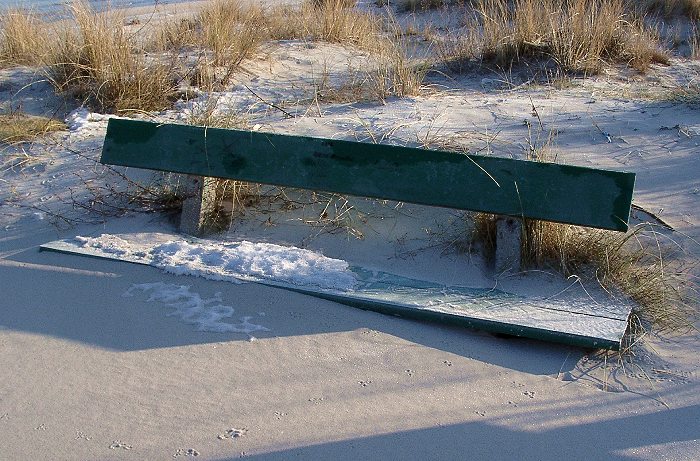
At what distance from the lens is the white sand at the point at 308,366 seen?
3.25m

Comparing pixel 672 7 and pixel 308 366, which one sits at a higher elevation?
pixel 308 366

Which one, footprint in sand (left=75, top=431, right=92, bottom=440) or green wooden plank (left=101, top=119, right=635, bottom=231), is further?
green wooden plank (left=101, top=119, right=635, bottom=231)

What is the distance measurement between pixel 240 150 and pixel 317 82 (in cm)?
277

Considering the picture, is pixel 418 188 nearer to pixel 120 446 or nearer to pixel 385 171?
pixel 385 171

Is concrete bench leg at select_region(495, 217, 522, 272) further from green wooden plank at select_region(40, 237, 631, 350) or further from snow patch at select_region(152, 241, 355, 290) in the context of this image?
snow patch at select_region(152, 241, 355, 290)

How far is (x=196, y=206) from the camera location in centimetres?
509

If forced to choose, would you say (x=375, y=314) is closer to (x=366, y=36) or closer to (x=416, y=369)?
(x=416, y=369)

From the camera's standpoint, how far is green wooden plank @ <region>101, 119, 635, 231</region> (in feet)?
14.0

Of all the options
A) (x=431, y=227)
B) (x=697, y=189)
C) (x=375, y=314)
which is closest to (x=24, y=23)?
(x=431, y=227)

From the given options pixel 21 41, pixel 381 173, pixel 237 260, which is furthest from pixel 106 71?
pixel 381 173

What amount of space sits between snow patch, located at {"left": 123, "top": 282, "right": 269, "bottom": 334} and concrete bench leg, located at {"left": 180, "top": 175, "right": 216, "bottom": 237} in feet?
2.42

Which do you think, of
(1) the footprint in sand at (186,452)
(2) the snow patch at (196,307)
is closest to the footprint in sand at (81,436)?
(1) the footprint in sand at (186,452)

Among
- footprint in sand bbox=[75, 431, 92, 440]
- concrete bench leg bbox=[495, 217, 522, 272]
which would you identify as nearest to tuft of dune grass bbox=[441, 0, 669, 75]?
concrete bench leg bbox=[495, 217, 522, 272]

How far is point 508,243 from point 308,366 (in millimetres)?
1421
